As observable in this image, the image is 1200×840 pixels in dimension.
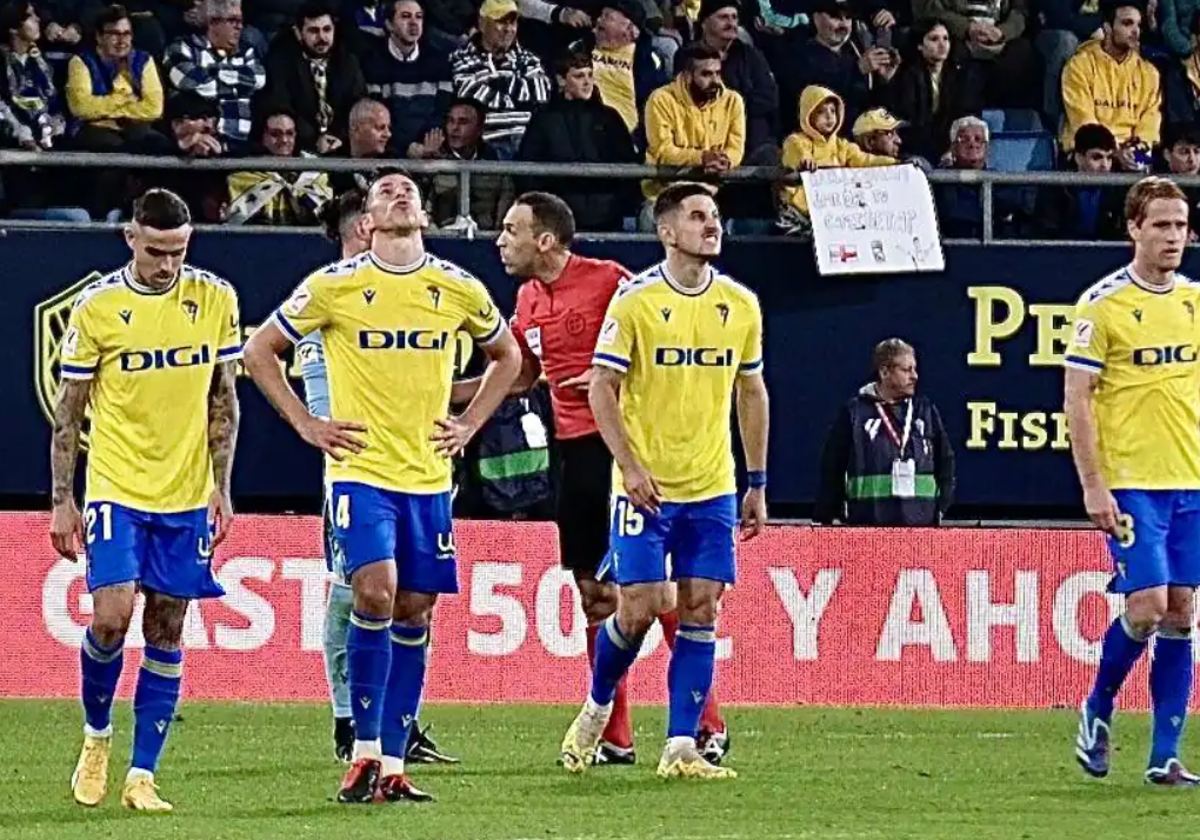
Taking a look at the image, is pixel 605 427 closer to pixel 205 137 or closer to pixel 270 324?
pixel 270 324

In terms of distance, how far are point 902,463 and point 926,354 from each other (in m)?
1.27

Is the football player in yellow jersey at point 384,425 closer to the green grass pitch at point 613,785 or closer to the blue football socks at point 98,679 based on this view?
the green grass pitch at point 613,785

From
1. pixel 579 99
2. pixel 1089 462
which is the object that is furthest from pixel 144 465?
pixel 579 99

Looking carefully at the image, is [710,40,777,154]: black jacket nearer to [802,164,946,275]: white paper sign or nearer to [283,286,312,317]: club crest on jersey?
[802,164,946,275]: white paper sign

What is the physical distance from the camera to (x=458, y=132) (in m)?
17.3

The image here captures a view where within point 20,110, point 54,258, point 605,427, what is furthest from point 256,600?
point 605,427

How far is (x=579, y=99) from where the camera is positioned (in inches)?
689

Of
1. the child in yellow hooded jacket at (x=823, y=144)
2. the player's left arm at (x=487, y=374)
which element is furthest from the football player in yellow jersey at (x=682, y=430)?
the child in yellow hooded jacket at (x=823, y=144)

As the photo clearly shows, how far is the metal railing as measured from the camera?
53.6ft

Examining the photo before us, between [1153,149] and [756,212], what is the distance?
2.92 m

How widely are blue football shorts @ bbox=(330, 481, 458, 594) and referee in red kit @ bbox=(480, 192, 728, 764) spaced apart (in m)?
1.78

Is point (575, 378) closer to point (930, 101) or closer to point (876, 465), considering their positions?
point (876, 465)

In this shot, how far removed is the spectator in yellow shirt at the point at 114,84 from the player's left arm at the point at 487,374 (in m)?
7.02

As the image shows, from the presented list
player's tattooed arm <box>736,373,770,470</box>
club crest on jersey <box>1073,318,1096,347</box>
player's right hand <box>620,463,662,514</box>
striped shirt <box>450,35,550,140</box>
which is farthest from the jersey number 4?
striped shirt <box>450,35,550,140</box>
